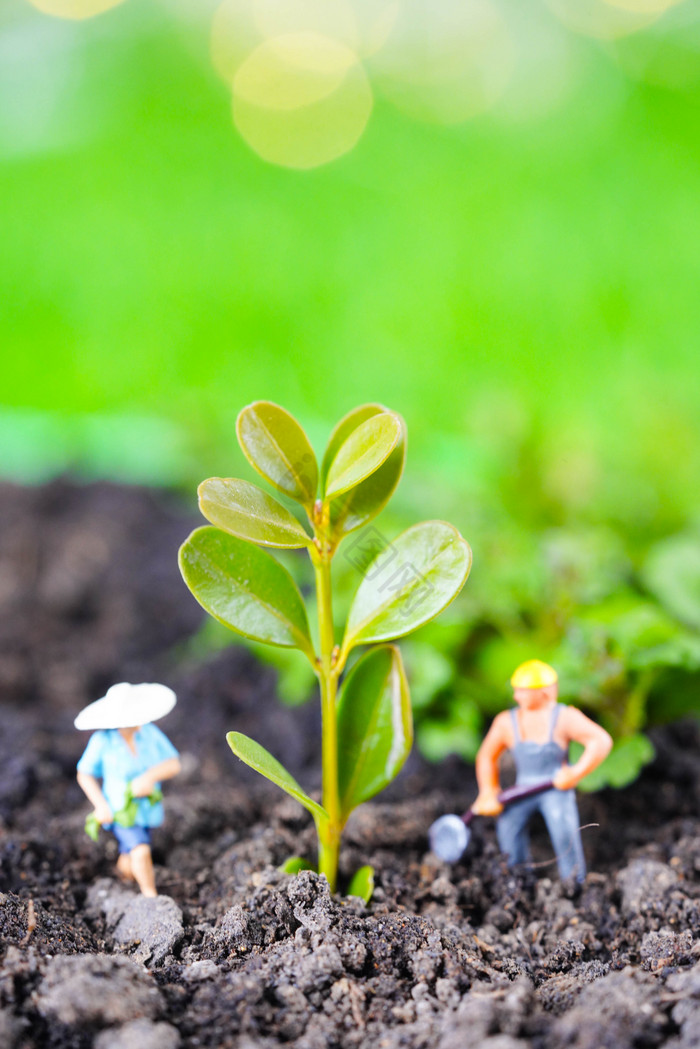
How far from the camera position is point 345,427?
3.74 ft

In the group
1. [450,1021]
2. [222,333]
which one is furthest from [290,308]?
[450,1021]

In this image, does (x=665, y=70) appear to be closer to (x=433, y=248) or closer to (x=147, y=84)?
(x=433, y=248)

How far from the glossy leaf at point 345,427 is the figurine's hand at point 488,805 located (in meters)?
0.49

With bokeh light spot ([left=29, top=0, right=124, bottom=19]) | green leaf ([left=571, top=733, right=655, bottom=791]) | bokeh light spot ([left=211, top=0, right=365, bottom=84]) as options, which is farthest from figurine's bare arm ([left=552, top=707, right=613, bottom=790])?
bokeh light spot ([left=29, top=0, right=124, bottom=19])

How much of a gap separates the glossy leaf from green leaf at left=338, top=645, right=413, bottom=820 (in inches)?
9.8

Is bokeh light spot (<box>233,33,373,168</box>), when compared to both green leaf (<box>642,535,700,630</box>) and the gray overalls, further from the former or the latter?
the gray overalls

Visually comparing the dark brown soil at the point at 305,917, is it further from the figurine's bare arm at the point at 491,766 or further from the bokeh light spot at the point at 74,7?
the bokeh light spot at the point at 74,7

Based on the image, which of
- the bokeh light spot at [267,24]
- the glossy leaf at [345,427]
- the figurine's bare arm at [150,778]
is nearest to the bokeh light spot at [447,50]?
the bokeh light spot at [267,24]

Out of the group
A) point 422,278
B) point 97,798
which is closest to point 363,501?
point 97,798

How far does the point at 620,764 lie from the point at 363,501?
2.08 ft

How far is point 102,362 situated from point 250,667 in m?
1.75

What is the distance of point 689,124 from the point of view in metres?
4.10

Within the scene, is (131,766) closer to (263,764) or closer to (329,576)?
(263,764)

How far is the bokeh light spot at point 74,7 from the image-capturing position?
4.87 m
